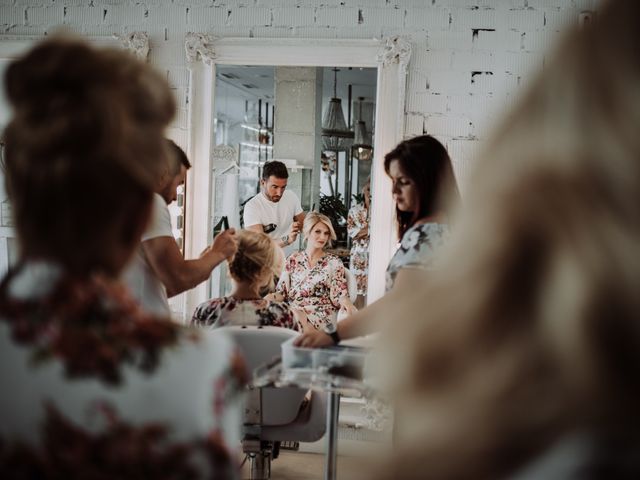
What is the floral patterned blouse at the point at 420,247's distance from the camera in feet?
6.00

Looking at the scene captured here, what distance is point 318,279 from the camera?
10.2ft

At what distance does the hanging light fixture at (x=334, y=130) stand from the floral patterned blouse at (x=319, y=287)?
53 centimetres

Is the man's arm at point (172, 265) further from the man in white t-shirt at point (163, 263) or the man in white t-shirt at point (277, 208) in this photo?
the man in white t-shirt at point (277, 208)

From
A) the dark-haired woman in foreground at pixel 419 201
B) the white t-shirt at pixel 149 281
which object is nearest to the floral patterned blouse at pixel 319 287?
the dark-haired woman in foreground at pixel 419 201

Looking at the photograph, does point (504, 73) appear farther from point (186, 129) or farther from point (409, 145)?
point (186, 129)

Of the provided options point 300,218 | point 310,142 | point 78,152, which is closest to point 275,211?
point 300,218

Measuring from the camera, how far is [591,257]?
0.38 m

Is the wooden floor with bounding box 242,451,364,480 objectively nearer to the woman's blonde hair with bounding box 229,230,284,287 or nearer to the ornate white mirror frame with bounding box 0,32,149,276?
the woman's blonde hair with bounding box 229,230,284,287

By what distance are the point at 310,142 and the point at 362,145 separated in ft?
0.83

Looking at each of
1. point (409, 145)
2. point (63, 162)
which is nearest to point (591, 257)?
point (63, 162)

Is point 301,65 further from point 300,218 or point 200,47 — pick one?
point 300,218

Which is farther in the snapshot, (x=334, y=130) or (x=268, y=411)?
(x=334, y=130)

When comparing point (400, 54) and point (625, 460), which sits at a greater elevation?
point (400, 54)

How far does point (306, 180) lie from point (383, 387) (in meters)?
2.69
